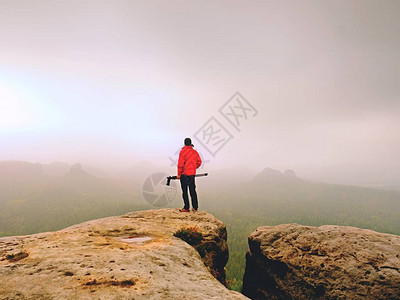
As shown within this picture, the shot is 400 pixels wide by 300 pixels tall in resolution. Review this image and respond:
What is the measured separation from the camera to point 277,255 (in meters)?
8.53

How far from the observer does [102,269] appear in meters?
4.12

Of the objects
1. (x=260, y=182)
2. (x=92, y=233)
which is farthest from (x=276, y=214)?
(x=260, y=182)

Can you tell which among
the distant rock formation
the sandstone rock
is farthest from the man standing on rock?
the distant rock formation

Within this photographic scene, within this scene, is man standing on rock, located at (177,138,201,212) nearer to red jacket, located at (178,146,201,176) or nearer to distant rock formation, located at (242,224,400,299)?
red jacket, located at (178,146,201,176)

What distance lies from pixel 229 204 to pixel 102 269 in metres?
85.0

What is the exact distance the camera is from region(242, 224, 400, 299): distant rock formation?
20.6ft

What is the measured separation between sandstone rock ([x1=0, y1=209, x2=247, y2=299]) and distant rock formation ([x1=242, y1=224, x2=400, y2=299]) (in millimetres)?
4468

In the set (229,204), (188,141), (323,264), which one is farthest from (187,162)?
(229,204)

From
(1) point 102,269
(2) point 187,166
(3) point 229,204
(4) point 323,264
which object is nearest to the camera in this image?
(1) point 102,269

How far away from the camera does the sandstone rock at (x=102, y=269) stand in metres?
3.36

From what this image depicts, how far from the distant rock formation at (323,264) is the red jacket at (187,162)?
16.1 ft

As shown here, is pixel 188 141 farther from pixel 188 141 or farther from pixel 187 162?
pixel 187 162

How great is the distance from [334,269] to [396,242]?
292 centimetres

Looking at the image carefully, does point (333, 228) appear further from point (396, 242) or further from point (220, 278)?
point (220, 278)
